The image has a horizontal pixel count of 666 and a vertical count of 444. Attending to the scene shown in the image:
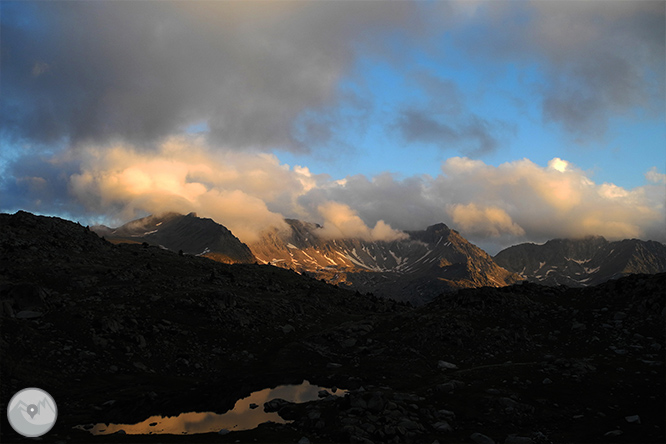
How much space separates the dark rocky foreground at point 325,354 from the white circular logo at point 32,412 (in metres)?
0.81

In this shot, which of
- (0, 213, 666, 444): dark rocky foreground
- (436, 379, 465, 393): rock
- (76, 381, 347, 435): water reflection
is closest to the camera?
(0, 213, 666, 444): dark rocky foreground

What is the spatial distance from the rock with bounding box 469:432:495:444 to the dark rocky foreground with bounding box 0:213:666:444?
9 centimetres

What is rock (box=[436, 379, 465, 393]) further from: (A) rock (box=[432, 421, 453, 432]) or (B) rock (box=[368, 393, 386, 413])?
(B) rock (box=[368, 393, 386, 413])

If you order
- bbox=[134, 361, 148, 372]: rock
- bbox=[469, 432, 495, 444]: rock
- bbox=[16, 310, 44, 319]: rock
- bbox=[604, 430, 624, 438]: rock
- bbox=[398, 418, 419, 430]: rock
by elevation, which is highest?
bbox=[16, 310, 44, 319]: rock

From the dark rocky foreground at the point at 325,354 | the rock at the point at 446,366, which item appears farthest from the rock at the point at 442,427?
the rock at the point at 446,366

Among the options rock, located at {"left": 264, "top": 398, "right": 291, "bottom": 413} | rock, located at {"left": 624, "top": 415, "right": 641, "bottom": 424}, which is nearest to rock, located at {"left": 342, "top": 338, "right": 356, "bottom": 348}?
rock, located at {"left": 264, "top": 398, "right": 291, "bottom": 413}

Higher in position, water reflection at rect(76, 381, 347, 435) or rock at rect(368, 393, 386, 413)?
rock at rect(368, 393, 386, 413)

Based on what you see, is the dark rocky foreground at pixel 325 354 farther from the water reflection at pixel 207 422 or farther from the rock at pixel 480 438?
the water reflection at pixel 207 422

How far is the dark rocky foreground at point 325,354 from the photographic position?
90.2 feet

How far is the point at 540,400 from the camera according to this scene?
3041 centimetres

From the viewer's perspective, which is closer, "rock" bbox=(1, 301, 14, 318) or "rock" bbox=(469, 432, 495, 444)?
"rock" bbox=(469, 432, 495, 444)

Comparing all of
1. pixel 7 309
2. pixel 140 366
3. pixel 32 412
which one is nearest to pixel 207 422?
pixel 32 412

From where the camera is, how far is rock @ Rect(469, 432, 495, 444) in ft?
81.3

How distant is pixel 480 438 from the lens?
25.1 m
